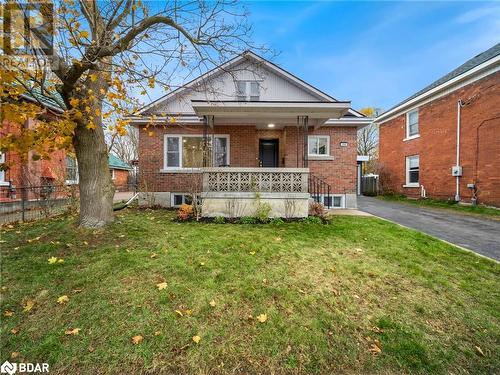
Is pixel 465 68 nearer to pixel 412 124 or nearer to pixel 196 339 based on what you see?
pixel 412 124

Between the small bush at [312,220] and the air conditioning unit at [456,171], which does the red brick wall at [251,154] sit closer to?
the small bush at [312,220]

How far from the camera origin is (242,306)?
3.40 meters

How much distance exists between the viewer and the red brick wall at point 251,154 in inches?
447

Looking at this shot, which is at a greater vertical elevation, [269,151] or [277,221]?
[269,151]

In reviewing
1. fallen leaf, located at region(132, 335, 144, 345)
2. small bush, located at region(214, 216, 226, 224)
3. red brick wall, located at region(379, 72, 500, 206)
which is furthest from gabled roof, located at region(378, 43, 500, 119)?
fallen leaf, located at region(132, 335, 144, 345)

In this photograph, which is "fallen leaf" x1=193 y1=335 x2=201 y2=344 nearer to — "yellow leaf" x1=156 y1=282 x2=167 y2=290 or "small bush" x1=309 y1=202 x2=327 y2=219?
"yellow leaf" x1=156 y1=282 x2=167 y2=290

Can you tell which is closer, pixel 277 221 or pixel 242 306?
pixel 242 306

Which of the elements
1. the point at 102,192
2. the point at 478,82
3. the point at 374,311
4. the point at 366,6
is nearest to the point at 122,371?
the point at 374,311

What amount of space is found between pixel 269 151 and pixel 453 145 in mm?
10386

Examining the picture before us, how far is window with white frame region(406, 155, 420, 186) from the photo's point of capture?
55.1 ft

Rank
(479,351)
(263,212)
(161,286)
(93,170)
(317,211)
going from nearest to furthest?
(479,351), (161,286), (93,170), (263,212), (317,211)

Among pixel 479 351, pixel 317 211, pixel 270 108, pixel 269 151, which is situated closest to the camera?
pixel 479 351

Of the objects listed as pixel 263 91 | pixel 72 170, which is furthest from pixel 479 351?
pixel 72 170

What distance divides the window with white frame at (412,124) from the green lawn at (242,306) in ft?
47.3
